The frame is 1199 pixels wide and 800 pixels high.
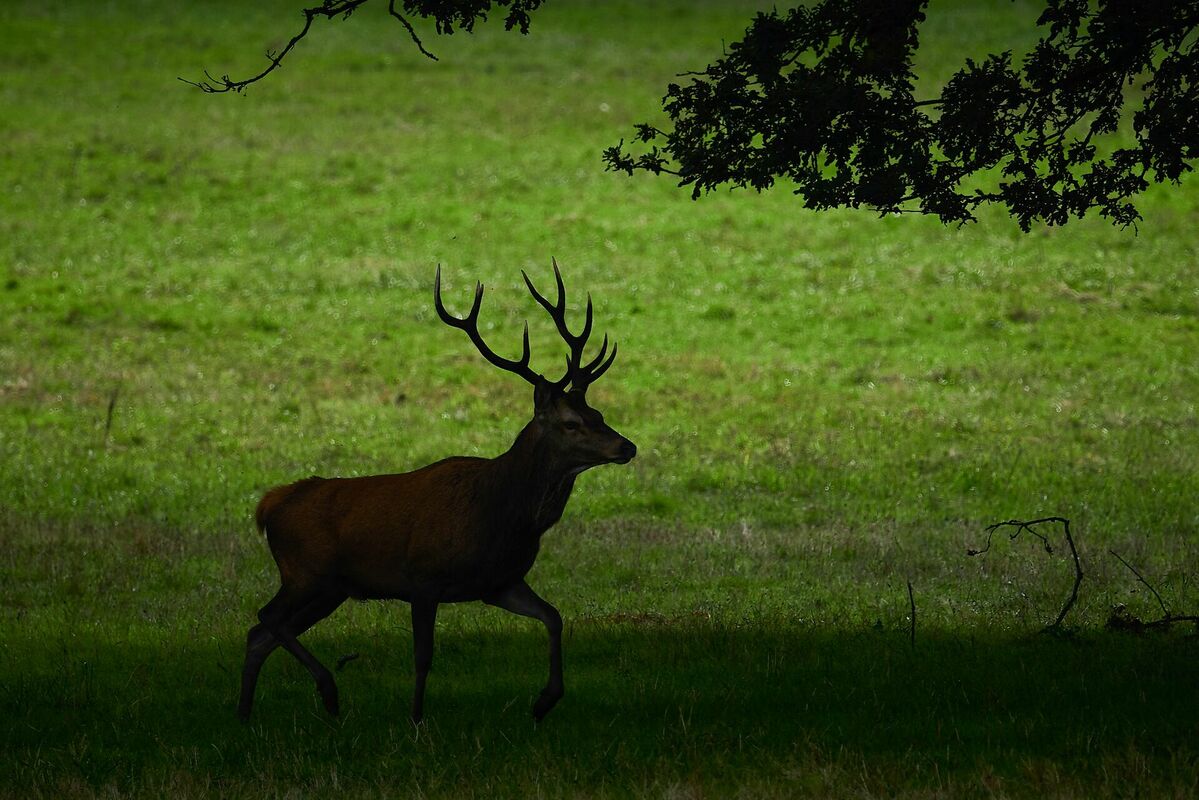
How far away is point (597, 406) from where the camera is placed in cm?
2305

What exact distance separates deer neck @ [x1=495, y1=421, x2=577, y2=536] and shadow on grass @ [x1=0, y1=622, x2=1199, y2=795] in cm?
121

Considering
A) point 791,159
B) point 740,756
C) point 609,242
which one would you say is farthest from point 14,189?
point 740,756

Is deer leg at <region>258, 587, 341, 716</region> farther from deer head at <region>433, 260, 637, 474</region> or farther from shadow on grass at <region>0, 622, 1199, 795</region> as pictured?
deer head at <region>433, 260, 637, 474</region>

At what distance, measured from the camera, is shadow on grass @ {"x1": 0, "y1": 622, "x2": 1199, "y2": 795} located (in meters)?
8.10

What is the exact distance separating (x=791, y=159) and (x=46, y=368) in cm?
1761

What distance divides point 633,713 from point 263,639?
7.45 ft

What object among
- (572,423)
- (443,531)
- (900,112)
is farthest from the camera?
(900,112)

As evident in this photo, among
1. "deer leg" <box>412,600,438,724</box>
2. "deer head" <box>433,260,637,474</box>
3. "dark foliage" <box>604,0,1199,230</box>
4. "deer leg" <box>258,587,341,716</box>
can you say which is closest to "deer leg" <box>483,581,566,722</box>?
"deer leg" <box>412,600,438,724</box>

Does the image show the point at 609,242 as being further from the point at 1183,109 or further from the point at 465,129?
the point at 1183,109

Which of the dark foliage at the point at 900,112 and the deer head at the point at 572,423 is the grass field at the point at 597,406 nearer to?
the deer head at the point at 572,423

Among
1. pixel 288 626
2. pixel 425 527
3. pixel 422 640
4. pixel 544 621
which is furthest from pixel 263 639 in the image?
pixel 544 621

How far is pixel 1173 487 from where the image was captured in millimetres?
18047

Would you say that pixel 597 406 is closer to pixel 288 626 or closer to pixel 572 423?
pixel 288 626

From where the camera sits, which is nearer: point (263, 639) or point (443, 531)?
point (443, 531)
